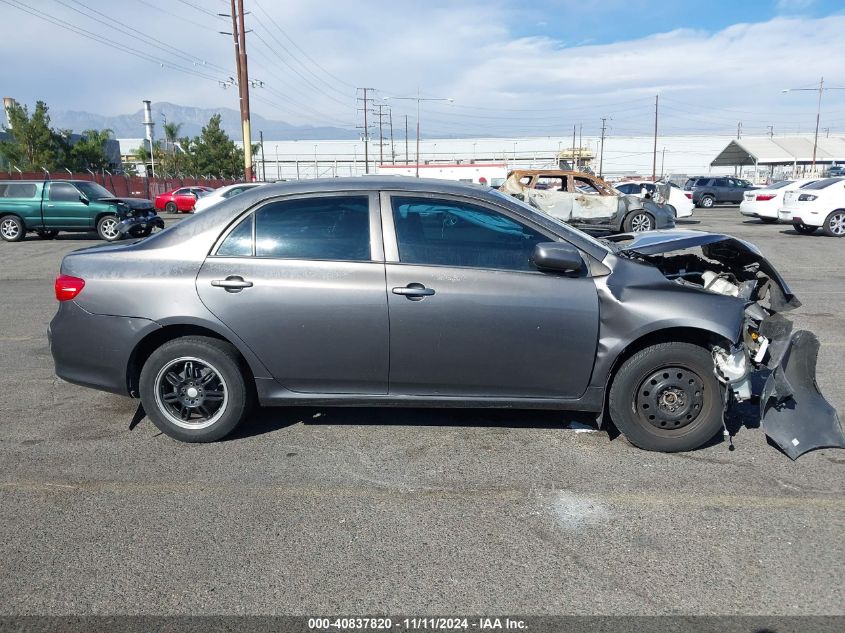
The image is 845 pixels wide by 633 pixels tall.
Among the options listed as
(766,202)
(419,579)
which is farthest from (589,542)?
(766,202)

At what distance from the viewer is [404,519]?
3391mm

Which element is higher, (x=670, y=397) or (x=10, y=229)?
(x=10, y=229)

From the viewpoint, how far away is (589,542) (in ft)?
10.4

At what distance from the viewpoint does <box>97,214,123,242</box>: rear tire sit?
1747 cm

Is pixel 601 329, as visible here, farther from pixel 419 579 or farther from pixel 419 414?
pixel 419 579

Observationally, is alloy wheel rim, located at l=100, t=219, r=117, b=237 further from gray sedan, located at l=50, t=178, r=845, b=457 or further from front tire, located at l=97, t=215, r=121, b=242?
gray sedan, located at l=50, t=178, r=845, b=457

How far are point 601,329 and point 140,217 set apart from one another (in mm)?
16729

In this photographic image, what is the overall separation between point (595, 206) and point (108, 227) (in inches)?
508

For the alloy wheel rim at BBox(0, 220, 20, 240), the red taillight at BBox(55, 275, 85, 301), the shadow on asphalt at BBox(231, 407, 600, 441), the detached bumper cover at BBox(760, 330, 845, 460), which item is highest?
the red taillight at BBox(55, 275, 85, 301)

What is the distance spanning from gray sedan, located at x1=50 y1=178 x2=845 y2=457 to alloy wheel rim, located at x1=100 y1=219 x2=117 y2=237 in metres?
14.6

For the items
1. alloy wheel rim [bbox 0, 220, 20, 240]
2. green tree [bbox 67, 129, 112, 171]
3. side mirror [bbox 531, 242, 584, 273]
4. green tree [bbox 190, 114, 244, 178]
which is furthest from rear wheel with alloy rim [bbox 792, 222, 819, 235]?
green tree [bbox 190, 114, 244, 178]

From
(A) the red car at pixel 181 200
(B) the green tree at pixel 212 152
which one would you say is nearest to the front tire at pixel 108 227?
(A) the red car at pixel 181 200

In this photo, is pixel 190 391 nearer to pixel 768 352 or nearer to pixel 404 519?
pixel 404 519

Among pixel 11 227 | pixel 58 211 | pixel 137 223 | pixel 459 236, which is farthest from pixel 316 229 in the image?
pixel 11 227
